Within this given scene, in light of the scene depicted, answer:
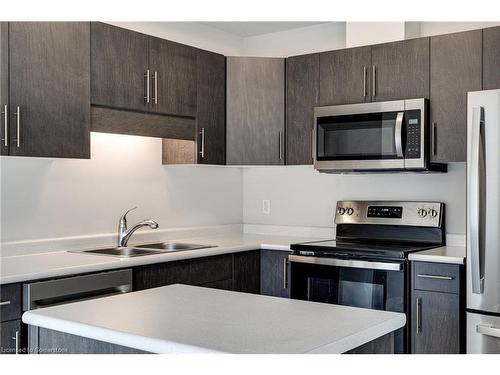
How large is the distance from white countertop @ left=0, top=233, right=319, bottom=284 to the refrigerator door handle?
3.66ft

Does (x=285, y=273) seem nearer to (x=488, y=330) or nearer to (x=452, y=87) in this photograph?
(x=488, y=330)

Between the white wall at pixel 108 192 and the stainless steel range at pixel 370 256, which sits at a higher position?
the white wall at pixel 108 192

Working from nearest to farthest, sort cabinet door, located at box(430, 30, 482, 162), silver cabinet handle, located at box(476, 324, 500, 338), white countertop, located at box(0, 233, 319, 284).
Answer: white countertop, located at box(0, 233, 319, 284), silver cabinet handle, located at box(476, 324, 500, 338), cabinet door, located at box(430, 30, 482, 162)

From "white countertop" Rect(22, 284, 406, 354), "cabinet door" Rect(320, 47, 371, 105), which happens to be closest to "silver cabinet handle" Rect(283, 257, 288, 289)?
"cabinet door" Rect(320, 47, 371, 105)

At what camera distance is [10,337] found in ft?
8.00

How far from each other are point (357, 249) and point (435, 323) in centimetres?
56

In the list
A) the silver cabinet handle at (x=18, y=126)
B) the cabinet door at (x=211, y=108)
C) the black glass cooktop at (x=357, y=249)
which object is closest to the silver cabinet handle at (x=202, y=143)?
the cabinet door at (x=211, y=108)

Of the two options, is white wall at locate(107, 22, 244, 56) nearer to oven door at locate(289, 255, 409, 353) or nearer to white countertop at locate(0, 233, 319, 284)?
white countertop at locate(0, 233, 319, 284)

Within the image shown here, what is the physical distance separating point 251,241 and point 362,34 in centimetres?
149

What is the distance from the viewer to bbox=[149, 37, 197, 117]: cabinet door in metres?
3.48

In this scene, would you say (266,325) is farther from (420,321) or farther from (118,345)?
(420,321)

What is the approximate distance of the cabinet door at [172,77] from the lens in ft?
11.4

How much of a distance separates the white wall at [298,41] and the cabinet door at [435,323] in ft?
6.21

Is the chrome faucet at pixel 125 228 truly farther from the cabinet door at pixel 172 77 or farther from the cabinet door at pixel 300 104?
the cabinet door at pixel 300 104
